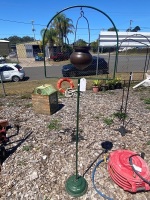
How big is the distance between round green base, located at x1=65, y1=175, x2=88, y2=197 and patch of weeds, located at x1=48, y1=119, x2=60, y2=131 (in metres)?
2.15

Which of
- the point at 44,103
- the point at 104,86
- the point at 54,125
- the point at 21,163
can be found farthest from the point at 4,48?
the point at 21,163

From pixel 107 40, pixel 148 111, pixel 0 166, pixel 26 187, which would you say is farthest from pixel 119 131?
pixel 107 40

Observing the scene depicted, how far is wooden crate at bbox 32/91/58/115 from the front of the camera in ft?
19.0

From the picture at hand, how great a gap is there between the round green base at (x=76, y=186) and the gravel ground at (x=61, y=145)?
0.09 metres

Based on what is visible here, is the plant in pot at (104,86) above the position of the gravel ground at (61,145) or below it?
above

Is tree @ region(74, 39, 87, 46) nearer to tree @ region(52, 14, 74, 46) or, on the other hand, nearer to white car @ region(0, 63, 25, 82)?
white car @ region(0, 63, 25, 82)

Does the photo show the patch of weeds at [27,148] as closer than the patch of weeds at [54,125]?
Yes

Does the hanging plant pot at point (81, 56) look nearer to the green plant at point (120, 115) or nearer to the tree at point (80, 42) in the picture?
the tree at point (80, 42)

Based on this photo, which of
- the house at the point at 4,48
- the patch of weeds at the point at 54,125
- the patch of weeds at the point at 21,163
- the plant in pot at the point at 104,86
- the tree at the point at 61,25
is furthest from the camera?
the tree at the point at 61,25

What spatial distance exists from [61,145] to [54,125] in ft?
3.70

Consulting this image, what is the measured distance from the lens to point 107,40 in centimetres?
1098

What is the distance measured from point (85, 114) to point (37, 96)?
1990 millimetres

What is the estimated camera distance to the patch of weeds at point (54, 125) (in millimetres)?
5082

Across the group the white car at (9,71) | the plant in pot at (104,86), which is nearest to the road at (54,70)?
the white car at (9,71)
